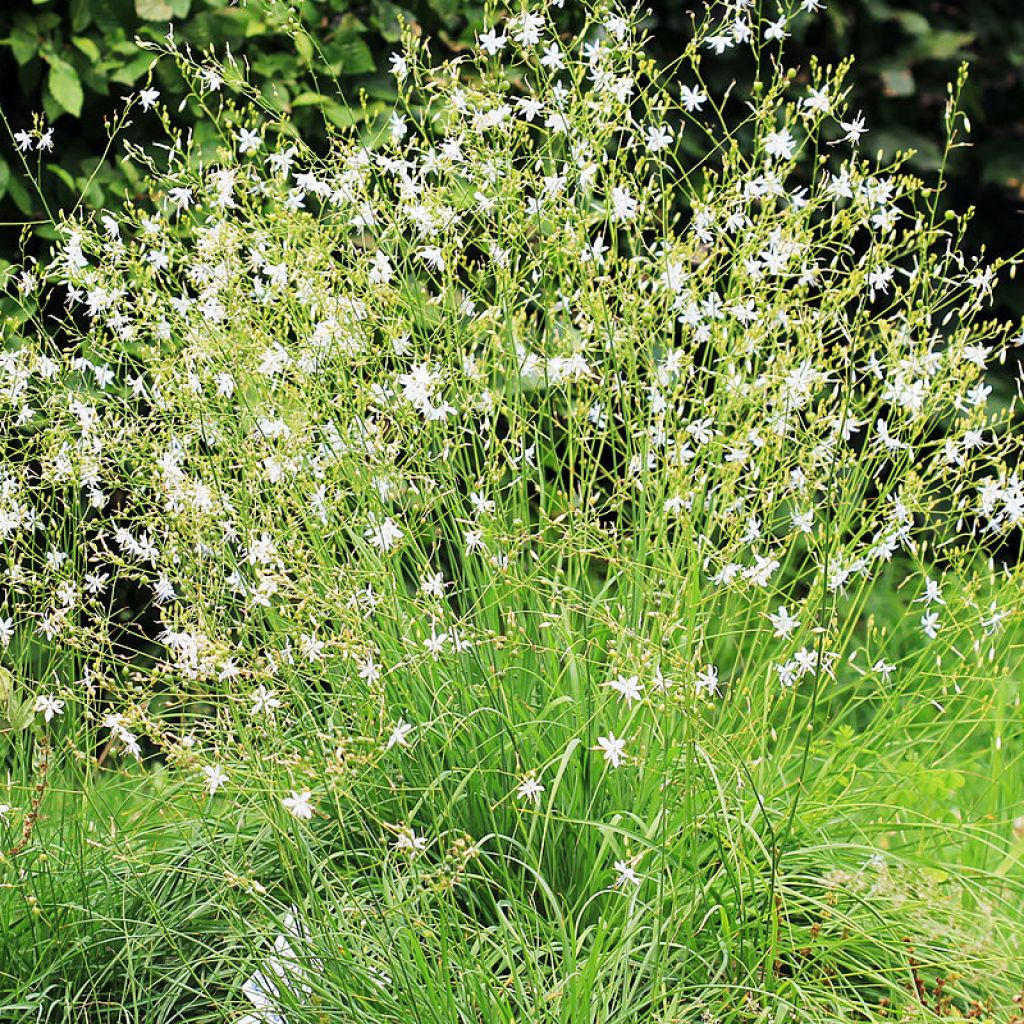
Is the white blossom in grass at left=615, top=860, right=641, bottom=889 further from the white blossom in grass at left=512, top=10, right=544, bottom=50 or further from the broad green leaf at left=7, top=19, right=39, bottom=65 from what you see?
the broad green leaf at left=7, top=19, right=39, bottom=65

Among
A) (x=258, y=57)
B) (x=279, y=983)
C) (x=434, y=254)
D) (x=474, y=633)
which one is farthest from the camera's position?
(x=258, y=57)

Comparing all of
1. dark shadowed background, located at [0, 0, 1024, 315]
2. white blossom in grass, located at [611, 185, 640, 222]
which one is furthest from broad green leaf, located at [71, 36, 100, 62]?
white blossom in grass, located at [611, 185, 640, 222]

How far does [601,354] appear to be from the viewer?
3289 mm

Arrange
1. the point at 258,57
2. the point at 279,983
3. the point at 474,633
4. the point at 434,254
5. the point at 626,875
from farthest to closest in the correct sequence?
the point at 258,57 → the point at 434,254 → the point at 474,633 → the point at 279,983 → the point at 626,875

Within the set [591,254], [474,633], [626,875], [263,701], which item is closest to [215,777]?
[263,701]

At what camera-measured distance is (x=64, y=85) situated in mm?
3941

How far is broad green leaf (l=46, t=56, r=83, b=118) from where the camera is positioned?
390cm

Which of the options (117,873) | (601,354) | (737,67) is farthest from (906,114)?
(117,873)

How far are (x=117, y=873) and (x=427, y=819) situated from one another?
24.5 inches

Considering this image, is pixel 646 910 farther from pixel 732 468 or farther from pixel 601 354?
→ pixel 601 354

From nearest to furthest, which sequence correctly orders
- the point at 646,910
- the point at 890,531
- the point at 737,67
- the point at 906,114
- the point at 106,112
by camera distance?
the point at 646,910 → the point at 890,531 → the point at 106,112 → the point at 737,67 → the point at 906,114

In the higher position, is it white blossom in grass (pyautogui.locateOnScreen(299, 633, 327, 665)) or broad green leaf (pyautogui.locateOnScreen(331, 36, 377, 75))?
broad green leaf (pyautogui.locateOnScreen(331, 36, 377, 75))

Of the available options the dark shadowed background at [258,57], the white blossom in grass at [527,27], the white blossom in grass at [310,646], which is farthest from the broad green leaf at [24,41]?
the white blossom in grass at [310,646]

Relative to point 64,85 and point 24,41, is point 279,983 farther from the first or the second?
point 24,41
